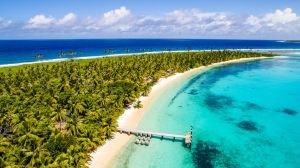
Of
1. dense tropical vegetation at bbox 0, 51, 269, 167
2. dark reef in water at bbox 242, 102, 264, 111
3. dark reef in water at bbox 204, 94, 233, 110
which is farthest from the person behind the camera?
dark reef in water at bbox 204, 94, 233, 110

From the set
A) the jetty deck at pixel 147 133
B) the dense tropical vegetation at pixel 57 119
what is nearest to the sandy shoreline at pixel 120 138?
the jetty deck at pixel 147 133

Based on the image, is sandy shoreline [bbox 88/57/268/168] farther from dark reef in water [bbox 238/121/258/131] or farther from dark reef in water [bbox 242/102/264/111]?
dark reef in water [bbox 242/102/264/111]

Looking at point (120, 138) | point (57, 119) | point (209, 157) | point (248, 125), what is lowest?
point (209, 157)

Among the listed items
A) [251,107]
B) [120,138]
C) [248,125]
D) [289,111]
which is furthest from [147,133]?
[289,111]

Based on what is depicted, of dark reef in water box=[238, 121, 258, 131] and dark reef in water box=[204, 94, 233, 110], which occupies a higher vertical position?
dark reef in water box=[204, 94, 233, 110]

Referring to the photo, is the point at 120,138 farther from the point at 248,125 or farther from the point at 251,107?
the point at 251,107

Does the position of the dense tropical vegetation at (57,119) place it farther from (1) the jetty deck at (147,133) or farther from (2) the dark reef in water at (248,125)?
(2) the dark reef in water at (248,125)

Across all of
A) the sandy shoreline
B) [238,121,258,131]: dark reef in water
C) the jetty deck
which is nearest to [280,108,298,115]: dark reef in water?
[238,121,258,131]: dark reef in water
